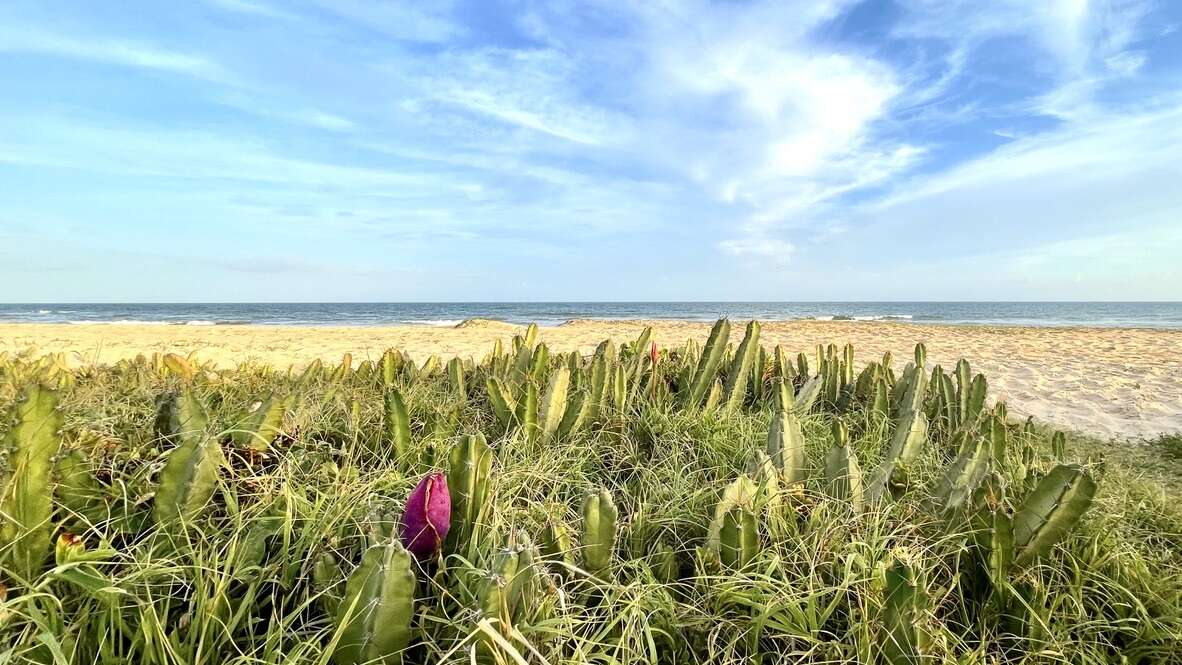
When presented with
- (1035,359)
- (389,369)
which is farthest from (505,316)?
(389,369)

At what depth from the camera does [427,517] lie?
4.89 feet

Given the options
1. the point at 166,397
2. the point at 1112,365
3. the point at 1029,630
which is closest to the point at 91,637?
the point at 166,397

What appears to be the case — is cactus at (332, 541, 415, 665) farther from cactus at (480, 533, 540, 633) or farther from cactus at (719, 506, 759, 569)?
cactus at (719, 506, 759, 569)

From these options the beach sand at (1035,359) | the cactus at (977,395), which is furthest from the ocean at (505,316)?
the cactus at (977,395)

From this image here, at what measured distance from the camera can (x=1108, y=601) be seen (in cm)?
170

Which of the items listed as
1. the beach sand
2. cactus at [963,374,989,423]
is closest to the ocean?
the beach sand

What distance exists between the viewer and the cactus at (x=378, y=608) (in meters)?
1.25

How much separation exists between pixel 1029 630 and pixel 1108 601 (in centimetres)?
34

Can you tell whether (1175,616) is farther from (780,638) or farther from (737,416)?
(737,416)

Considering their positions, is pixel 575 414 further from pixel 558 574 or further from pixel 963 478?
pixel 963 478

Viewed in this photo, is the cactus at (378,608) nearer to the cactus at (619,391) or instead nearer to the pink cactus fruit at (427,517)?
the pink cactus fruit at (427,517)

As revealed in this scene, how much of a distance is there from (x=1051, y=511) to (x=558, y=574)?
1.34 meters

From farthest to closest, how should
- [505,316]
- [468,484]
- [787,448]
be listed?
[505,316] → [787,448] → [468,484]

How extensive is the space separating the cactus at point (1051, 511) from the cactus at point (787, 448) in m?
0.60
